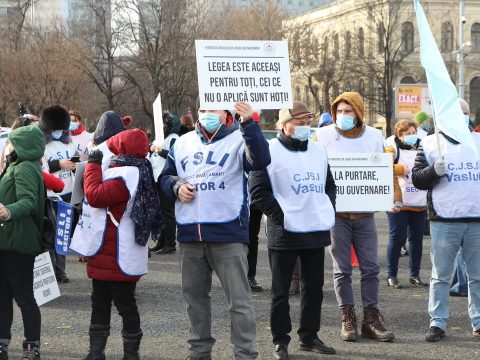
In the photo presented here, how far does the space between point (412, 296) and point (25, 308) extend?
4.42m

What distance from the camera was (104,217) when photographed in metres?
5.90

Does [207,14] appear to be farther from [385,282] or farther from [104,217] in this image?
[104,217]

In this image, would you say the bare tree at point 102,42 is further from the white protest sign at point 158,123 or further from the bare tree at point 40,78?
the white protest sign at point 158,123

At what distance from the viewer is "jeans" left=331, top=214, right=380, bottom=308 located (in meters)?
6.93

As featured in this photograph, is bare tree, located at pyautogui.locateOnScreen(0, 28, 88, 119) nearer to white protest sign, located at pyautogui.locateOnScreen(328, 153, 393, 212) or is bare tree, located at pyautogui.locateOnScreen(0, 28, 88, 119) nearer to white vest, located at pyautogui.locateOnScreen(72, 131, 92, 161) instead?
white vest, located at pyautogui.locateOnScreen(72, 131, 92, 161)

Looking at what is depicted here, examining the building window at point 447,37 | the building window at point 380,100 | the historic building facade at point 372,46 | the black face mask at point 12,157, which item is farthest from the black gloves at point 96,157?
the building window at point 447,37

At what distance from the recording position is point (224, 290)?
230 inches

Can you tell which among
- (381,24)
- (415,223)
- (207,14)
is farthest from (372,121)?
(415,223)

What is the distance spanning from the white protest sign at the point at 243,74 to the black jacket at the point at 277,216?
0.65m

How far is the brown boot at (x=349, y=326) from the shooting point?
269 inches

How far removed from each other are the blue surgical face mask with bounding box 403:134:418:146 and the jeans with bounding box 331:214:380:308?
3.03 metres

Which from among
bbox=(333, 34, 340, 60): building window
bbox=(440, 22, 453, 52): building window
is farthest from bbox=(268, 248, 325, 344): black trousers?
bbox=(440, 22, 453, 52): building window

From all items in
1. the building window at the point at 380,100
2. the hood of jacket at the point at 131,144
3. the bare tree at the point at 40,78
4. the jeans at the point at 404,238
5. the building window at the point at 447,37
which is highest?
the building window at the point at 447,37

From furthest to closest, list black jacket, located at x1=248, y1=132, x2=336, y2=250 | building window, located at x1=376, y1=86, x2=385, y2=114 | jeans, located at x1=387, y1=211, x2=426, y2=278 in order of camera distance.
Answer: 1. building window, located at x1=376, y1=86, x2=385, y2=114
2. jeans, located at x1=387, y1=211, x2=426, y2=278
3. black jacket, located at x1=248, y1=132, x2=336, y2=250
